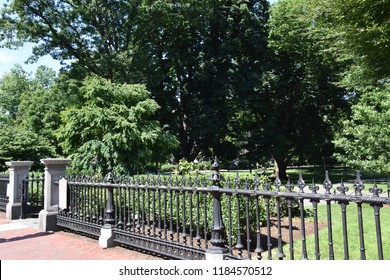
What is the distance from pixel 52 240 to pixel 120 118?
578 cm

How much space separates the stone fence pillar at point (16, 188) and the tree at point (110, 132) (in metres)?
2.14

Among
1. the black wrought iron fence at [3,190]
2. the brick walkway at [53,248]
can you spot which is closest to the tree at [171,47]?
the black wrought iron fence at [3,190]

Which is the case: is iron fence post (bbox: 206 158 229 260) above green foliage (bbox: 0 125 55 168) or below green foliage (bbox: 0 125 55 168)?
below

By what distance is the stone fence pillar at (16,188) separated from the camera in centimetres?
1048

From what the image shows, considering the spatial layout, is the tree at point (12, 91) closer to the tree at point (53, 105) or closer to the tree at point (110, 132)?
the tree at point (53, 105)

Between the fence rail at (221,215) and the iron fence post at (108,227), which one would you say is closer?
the fence rail at (221,215)

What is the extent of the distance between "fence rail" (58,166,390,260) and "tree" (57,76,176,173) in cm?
400

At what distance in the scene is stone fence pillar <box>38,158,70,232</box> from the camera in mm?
8492

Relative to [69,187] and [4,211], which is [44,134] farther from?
[69,187]

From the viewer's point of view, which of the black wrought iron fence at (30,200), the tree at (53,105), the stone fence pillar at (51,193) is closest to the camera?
the stone fence pillar at (51,193)

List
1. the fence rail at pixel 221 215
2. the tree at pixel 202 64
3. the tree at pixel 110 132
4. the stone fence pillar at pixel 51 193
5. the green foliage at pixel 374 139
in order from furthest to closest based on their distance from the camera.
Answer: the tree at pixel 202 64, the tree at pixel 110 132, the green foliage at pixel 374 139, the stone fence pillar at pixel 51 193, the fence rail at pixel 221 215

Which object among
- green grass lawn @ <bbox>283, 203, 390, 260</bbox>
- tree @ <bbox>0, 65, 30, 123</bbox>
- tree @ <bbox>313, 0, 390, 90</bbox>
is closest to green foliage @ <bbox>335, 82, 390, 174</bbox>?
tree @ <bbox>313, 0, 390, 90</bbox>

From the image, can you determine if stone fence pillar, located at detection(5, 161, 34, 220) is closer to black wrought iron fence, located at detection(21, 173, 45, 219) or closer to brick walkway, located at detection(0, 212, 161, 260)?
black wrought iron fence, located at detection(21, 173, 45, 219)

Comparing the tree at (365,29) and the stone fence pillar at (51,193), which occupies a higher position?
the tree at (365,29)
